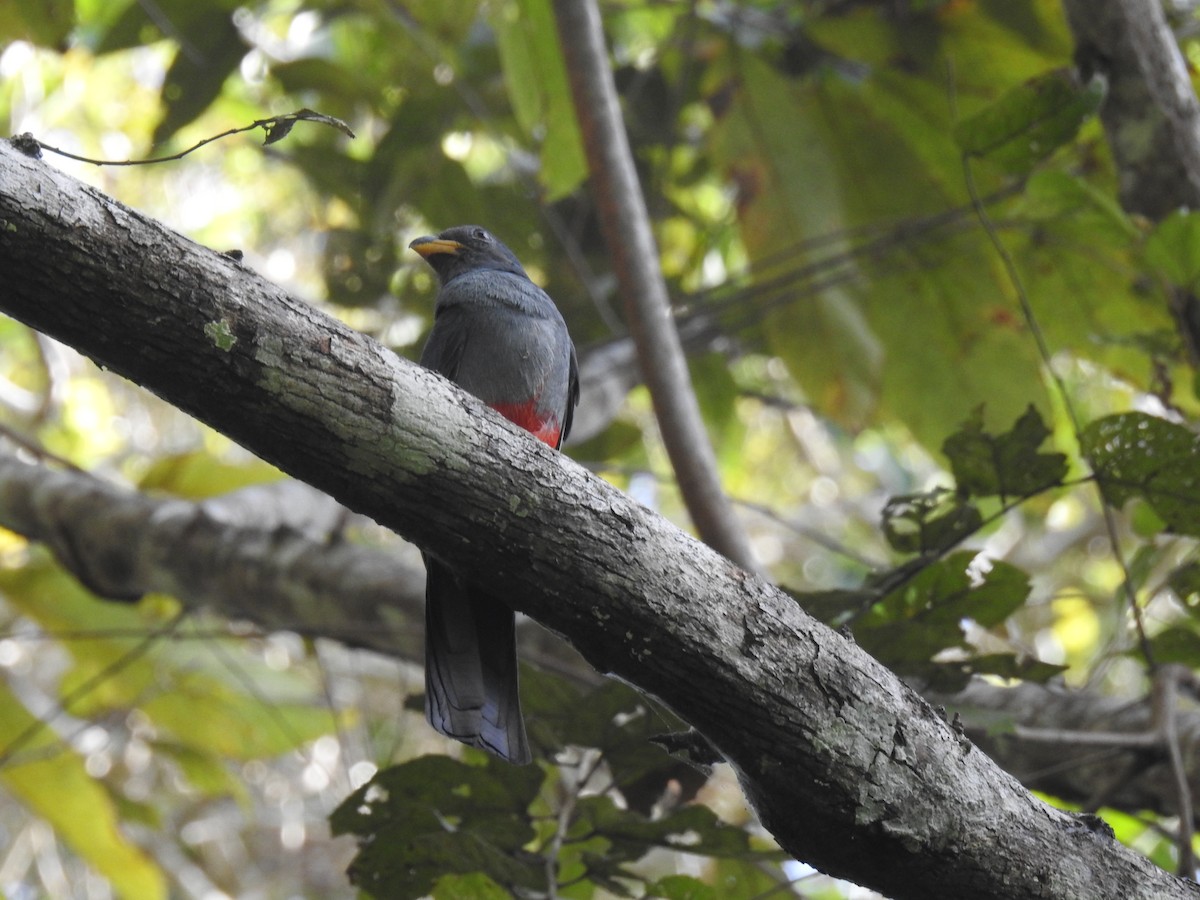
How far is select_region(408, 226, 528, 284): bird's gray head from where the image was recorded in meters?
3.99

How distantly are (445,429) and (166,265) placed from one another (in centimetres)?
47

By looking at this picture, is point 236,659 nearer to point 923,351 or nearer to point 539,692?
point 539,692

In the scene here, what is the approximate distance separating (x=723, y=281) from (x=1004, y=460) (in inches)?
86.0

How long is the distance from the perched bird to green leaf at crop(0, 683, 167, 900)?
2.49 metres

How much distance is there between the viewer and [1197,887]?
222 cm

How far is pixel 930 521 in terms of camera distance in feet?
9.94

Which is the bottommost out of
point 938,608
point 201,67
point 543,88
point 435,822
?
point 435,822

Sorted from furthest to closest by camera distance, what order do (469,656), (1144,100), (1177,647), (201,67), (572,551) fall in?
(201,67)
(1144,100)
(1177,647)
(469,656)
(572,551)

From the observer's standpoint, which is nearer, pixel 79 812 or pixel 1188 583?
pixel 1188 583

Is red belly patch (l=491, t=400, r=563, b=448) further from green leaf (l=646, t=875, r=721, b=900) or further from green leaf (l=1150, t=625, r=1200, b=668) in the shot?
green leaf (l=1150, t=625, r=1200, b=668)

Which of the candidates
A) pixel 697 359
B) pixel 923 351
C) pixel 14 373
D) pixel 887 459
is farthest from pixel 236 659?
pixel 14 373

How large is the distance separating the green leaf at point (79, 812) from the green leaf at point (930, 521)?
3261 millimetres

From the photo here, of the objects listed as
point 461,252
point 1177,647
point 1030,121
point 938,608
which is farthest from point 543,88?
point 1177,647

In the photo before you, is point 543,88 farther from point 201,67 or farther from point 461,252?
point 201,67
